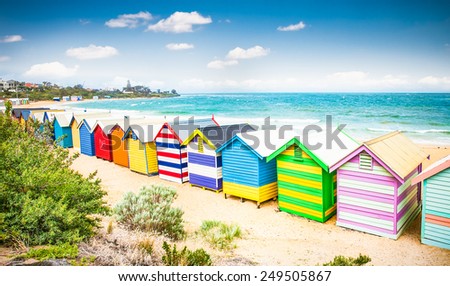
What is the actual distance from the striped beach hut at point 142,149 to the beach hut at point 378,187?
27.3ft

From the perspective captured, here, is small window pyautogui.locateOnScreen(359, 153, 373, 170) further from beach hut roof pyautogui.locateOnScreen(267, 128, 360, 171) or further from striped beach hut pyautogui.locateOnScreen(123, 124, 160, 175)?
striped beach hut pyautogui.locateOnScreen(123, 124, 160, 175)

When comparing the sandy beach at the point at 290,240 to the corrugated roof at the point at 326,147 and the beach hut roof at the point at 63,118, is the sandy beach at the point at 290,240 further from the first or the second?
the beach hut roof at the point at 63,118

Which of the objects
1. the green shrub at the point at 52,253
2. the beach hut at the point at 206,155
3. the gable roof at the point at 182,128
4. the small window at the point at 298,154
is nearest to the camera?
the green shrub at the point at 52,253

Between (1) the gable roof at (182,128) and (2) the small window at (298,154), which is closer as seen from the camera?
(2) the small window at (298,154)

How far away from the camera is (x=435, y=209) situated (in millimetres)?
7043

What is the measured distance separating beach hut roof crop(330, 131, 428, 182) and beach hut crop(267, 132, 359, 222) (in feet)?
1.91

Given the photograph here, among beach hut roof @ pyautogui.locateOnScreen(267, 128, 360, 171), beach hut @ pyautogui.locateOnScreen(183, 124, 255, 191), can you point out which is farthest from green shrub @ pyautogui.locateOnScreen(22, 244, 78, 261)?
beach hut @ pyautogui.locateOnScreen(183, 124, 255, 191)

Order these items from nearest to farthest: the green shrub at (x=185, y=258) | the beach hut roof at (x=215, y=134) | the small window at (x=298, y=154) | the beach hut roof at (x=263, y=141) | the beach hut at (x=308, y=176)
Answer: the green shrub at (x=185, y=258) < the beach hut at (x=308, y=176) < the small window at (x=298, y=154) < the beach hut roof at (x=263, y=141) < the beach hut roof at (x=215, y=134)

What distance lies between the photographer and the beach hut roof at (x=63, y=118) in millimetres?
21314

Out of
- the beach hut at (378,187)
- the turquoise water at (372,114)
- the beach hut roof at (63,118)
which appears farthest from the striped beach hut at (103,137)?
the beach hut at (378,187)

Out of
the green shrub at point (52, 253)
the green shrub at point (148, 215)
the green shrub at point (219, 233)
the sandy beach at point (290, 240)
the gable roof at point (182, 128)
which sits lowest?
the sandy beach at point (290, 240)

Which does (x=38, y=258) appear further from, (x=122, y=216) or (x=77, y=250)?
(x=122, y=216)
